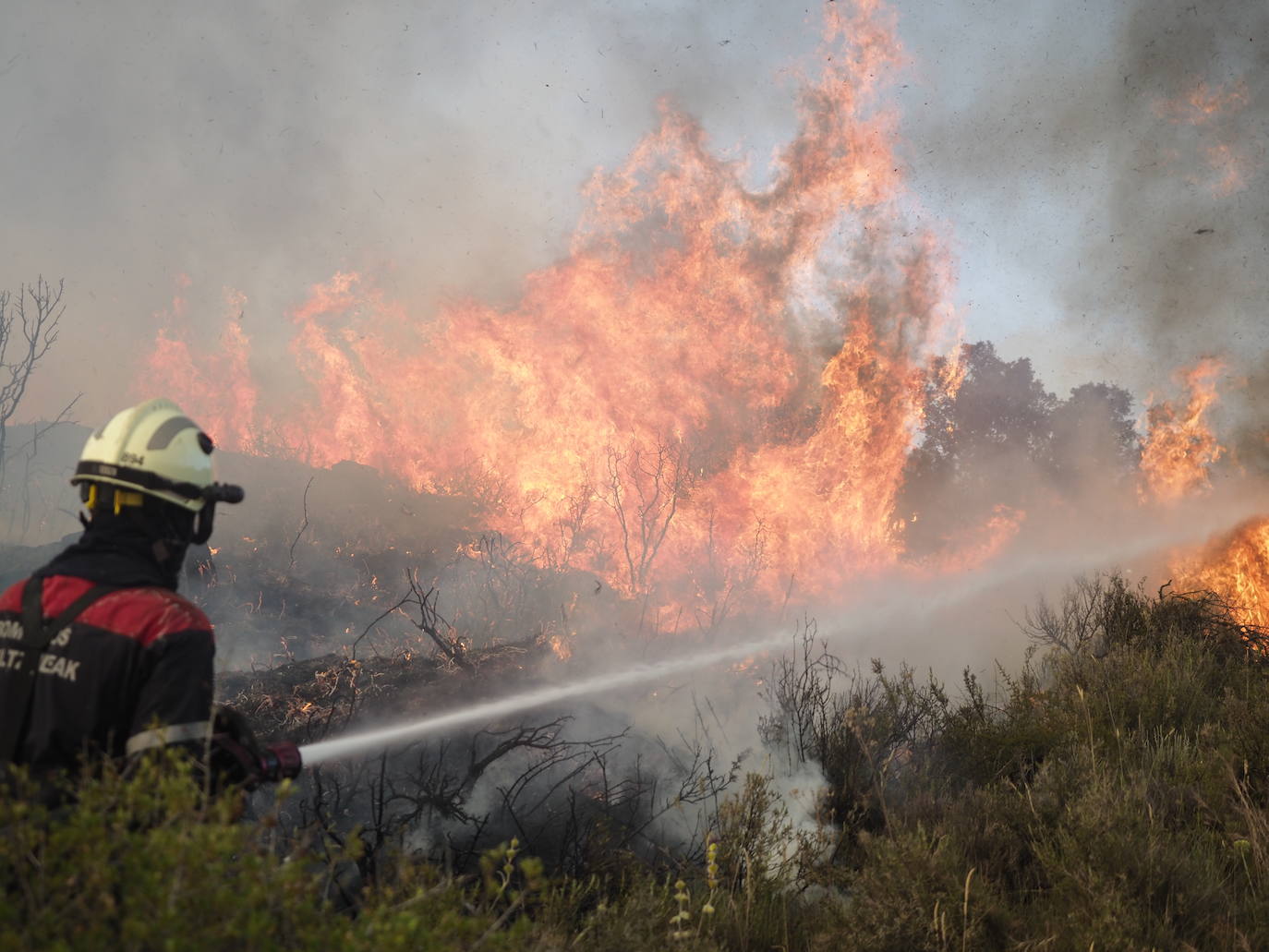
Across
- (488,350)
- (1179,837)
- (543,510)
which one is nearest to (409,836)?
(1179,837)

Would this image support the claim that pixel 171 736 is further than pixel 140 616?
No

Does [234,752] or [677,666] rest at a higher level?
[234,752]

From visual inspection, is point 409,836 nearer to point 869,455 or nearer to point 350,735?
point 350,735

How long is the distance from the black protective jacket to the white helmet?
0.27m

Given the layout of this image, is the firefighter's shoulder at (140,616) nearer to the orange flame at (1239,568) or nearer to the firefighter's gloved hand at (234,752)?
the firefighter's gloved hand at (234,752)

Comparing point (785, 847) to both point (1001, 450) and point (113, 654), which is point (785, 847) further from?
point (1001, 450)

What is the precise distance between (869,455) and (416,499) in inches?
446

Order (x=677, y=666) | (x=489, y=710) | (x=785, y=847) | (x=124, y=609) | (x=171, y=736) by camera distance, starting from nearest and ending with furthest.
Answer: (x=171, y=736) < (x=124, y=609) < (x=785, y=847) < (x=489, y=710) < (x=677, y=666)

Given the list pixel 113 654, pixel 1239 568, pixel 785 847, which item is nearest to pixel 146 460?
pixel 113 654

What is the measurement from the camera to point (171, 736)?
2.04 m

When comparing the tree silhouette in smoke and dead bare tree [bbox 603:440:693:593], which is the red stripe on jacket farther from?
the tree silhouette in smoke

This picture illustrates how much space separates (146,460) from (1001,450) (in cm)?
2885

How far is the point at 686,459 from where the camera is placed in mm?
17328

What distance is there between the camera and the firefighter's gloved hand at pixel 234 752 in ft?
7.36
